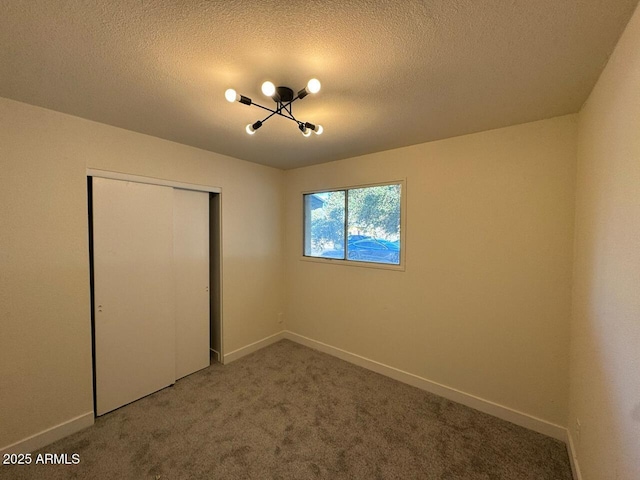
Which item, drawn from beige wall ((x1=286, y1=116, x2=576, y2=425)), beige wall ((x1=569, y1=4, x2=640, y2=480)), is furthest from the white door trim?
beige wall ((x1=569, y1=4, x2=640, y2=480))

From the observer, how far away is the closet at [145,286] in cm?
221

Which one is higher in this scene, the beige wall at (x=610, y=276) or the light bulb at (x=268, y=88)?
the light bulb at (x=268, y=88)

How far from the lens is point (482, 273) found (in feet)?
7.47

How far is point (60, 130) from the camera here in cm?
196

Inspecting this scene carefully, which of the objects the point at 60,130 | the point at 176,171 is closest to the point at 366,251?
the point at 176,171

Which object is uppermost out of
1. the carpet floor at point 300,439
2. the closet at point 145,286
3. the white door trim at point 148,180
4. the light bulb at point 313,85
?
the light bulb at point 313,85

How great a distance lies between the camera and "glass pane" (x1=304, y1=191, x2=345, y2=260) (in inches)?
131

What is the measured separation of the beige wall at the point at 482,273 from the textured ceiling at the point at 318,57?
0.36 metres

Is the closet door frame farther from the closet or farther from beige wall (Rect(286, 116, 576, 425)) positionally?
beige wall (Rect(286, 116, 576, 425))

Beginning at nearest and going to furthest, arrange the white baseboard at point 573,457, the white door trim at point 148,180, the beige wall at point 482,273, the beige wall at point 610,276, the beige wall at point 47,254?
the beige wall at point 610,276 → the white baseboard at point 573,457 → the beige wall at point 47,254 → the beige wall at point 482,273 → the white door trim at point 148,180

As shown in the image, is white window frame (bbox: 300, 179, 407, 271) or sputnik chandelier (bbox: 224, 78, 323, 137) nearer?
sputnik chandelier (bbox: 224, 78, 323, 137)

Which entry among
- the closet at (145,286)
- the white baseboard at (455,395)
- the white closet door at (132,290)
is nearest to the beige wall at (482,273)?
the white baseboard at (455,395)

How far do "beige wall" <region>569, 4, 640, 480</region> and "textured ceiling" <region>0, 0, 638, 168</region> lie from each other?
0.76 feet

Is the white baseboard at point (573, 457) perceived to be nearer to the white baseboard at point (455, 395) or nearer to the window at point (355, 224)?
the white baseboard at point (455, 395)
